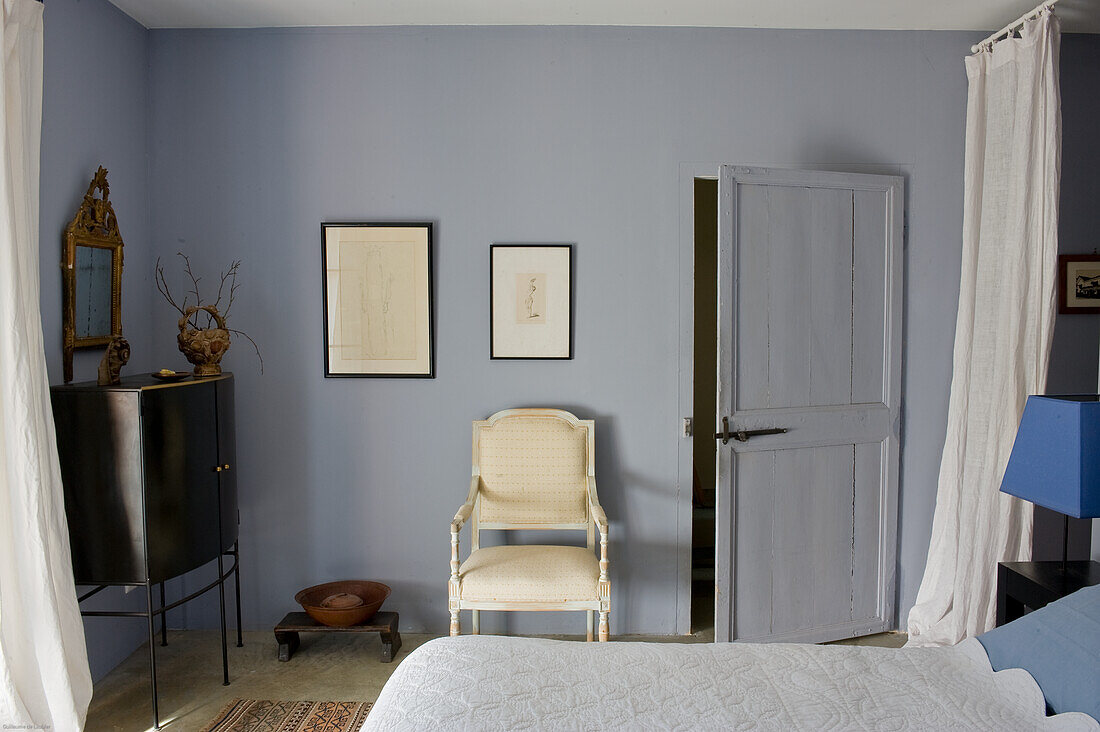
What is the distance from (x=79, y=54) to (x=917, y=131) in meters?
3.40

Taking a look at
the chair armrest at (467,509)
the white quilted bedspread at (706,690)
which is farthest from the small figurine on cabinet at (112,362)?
the white quilted bedspread at (706,690)

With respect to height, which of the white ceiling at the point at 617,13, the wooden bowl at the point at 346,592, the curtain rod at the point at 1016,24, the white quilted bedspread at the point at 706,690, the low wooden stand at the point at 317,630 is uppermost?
the white ceiling at the point at 617,13

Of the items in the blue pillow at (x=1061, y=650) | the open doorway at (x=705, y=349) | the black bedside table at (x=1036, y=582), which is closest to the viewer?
the blue pillow at (x=1061, y=650)

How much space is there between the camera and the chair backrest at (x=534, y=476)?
3193 mm

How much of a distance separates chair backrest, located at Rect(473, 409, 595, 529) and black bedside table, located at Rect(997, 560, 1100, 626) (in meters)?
1.51

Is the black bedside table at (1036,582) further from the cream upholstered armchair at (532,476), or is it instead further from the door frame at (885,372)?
the cream upholstered armchair at (532,476)

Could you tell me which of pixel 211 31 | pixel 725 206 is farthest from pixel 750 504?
pixel 211 31

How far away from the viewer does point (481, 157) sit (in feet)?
10.8

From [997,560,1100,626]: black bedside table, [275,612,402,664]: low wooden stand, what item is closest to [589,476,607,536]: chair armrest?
[275,612,402,664]: low wooden stand

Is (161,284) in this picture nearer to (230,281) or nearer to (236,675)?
(230,281)

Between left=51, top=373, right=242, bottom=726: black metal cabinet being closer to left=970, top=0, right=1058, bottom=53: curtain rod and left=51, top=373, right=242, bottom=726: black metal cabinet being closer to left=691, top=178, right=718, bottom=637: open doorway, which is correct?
left=691, top=178, right=718, bottom=637: open doorway

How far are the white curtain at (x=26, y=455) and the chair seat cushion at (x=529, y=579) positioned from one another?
1.30 m

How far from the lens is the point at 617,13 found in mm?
3102

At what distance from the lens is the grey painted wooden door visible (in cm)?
309
